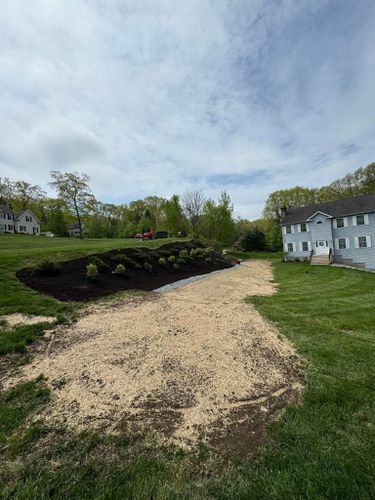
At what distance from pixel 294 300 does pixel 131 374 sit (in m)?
7.27

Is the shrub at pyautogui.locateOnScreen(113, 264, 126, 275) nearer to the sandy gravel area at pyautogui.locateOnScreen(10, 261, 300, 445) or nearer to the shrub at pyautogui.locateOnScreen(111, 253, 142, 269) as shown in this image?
the shrub at pyautogui.locateOnScreen(111, 253, 142, 269)

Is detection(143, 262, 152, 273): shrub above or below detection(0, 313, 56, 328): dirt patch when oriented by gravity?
above

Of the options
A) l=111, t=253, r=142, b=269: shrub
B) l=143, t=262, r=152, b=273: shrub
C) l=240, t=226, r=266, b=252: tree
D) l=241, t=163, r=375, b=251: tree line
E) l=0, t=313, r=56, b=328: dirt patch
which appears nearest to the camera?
l=0, t=313, r=56, b=328: dirt patch

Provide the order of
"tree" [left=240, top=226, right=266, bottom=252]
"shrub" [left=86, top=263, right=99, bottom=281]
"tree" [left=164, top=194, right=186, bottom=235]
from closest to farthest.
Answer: "shrub" [left=86, top=263, right=99, bottom=281], "tree" [left=164, top=194, right=186, bottom=235], "tree" [left=240, top=226, right=266, bottom=252]

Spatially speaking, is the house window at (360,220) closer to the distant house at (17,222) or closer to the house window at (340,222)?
the house window at (340,222)

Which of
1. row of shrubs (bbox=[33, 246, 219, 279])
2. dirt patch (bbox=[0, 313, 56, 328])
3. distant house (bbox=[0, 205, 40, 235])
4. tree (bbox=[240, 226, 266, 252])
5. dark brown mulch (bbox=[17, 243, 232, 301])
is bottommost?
dirt patch (bbox=[0, 313, 56, 328])

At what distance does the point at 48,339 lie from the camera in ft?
15.8

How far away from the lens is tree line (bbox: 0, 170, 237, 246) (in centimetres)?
3412

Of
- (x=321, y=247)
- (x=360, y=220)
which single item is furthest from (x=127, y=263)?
(x=360, y=220)

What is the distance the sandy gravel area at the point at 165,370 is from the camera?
9.46ft

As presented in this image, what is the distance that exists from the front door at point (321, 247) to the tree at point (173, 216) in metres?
18.1

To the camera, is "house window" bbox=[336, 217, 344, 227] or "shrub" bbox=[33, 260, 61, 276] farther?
"house window" bbox=[336, 217, 344, 227]

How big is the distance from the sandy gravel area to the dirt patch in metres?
0.75

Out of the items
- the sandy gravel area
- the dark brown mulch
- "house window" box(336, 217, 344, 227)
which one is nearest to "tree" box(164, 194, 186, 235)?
"house window" box(336, 217, 344, 227)
